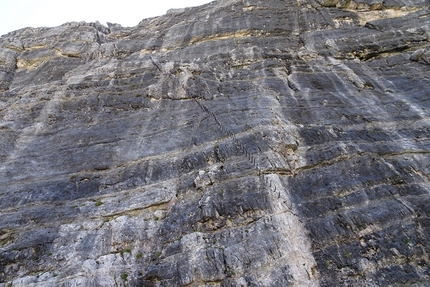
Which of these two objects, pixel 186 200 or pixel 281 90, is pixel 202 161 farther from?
pixel 281 90

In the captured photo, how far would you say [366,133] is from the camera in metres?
16.7

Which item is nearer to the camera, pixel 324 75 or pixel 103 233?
pixel 103 233

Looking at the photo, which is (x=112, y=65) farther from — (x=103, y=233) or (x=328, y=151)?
(x=328, y=151)

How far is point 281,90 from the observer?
20.0 metres

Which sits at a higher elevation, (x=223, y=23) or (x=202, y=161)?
(x=223, y=23)

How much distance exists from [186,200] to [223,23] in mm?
19175

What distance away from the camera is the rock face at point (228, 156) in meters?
12.3

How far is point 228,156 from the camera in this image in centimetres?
1603

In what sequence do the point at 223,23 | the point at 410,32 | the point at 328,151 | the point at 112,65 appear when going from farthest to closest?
1. the point at 223,23
2. the point at 112,65
3. the point at 410,32
4. the point at 328,151

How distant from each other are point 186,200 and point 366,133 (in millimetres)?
10737

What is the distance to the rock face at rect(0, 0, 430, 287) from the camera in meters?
12.3

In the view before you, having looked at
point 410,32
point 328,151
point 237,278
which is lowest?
point 237,278

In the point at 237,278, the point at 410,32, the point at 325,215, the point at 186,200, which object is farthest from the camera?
the point at 410,32

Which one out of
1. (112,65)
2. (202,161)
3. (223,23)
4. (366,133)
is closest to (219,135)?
(202,161)
